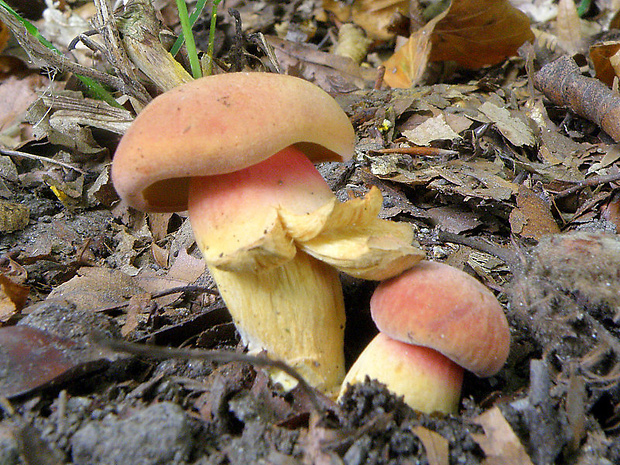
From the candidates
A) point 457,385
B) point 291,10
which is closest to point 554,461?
point 457,385

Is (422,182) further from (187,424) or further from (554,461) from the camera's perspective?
(187,424)

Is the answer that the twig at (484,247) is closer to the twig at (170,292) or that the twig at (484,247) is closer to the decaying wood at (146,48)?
the twig at (170,292)

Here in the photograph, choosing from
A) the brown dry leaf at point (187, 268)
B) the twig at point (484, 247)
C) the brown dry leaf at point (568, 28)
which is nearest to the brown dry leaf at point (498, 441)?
the twig at point (484, 247)

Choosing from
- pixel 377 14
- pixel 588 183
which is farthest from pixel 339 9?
pixel 588 183

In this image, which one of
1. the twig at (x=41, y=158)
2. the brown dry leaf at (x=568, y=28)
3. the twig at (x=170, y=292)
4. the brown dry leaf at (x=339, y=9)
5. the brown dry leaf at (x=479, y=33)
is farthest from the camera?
the brown dry leaf at (x=339, y=9)

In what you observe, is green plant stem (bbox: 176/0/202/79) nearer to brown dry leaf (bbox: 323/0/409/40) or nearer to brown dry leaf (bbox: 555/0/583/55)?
brown dry leaf (bbox: 323/0/409/40)

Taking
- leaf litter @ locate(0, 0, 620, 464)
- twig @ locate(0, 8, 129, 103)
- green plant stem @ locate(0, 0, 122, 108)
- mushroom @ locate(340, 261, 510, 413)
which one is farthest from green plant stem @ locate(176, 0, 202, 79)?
mushroom @ locate(340, 261, 510, 413)

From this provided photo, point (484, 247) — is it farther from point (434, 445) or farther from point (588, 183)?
point (434, 445)
